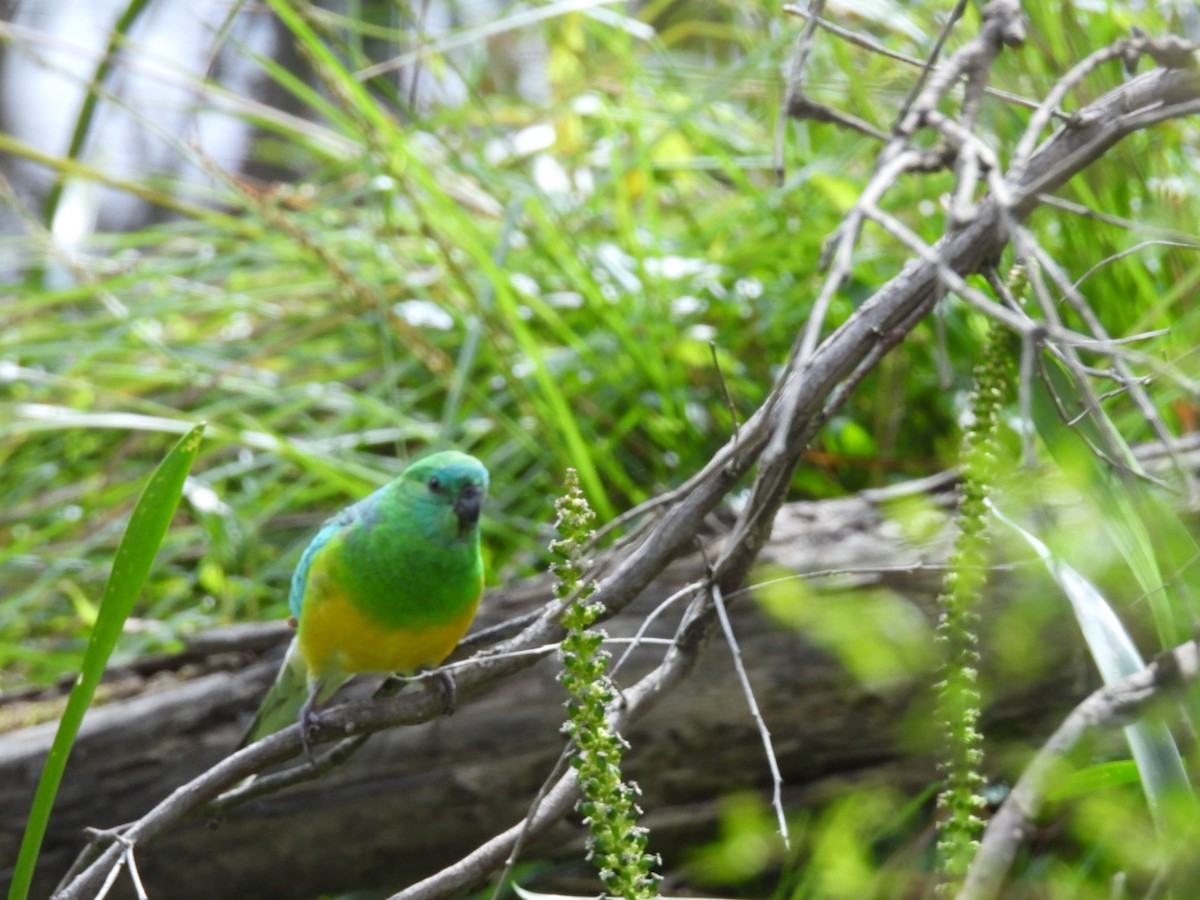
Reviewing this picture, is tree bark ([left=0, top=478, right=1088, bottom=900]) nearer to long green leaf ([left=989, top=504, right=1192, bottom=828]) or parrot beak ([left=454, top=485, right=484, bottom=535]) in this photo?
parrot beak ([left=454, top=485, right=484, bottom=535])

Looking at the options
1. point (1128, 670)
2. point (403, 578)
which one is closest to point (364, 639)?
point (403, 578)

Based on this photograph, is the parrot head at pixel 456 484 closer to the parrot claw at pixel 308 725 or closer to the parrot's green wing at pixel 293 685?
the parrot's green wing at pixel 293 685

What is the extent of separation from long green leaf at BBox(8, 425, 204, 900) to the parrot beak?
720 mm

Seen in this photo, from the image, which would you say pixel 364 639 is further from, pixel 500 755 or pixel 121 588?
pixel 121 588

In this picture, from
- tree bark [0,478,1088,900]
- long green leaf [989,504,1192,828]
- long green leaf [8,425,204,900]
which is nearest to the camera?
long green leaf [989,504,1192,828]

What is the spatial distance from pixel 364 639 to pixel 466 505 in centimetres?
27

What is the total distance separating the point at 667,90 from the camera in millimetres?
3473

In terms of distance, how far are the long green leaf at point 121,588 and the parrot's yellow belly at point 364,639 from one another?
636 mm

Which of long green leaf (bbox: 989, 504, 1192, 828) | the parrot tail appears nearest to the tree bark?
the parrot tail

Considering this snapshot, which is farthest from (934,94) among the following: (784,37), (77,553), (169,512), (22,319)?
(22,319)

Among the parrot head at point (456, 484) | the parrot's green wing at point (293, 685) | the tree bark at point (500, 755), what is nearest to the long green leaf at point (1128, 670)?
the tree bark at point (500, 755)

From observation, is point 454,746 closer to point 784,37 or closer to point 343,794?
point 343,794

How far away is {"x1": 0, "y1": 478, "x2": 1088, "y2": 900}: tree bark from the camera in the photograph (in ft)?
6.66

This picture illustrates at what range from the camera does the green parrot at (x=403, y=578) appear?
6.24ft
